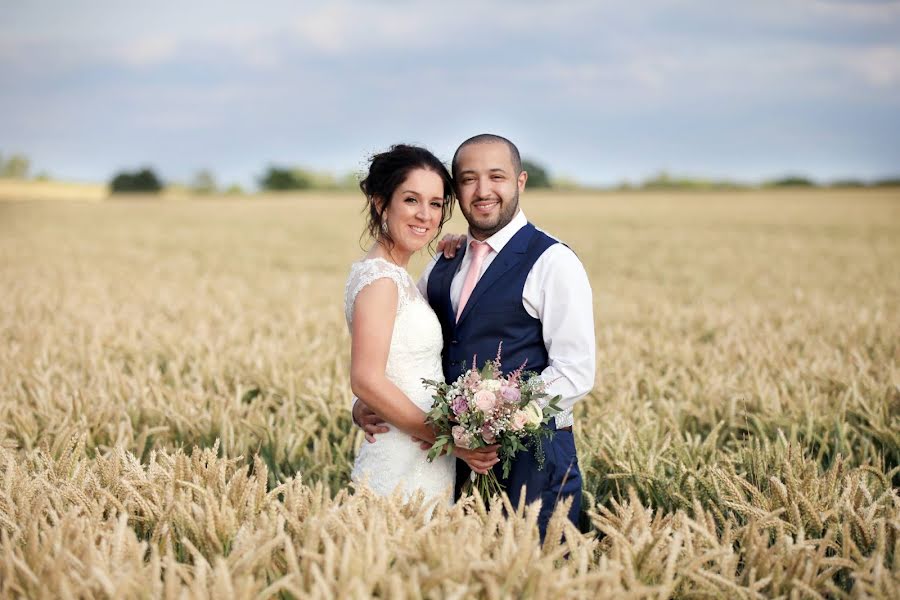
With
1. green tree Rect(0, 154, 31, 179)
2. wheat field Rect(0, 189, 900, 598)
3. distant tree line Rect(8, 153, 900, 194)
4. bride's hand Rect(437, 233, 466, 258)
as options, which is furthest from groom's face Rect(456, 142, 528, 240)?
green tree Rect(0, 154, 31, 179)

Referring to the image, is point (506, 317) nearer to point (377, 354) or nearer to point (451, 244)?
point (377, 354)

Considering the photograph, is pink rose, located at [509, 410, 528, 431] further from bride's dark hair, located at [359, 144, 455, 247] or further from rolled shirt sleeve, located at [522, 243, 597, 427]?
bride's dark hair, located at [359, 144, 455, 247]

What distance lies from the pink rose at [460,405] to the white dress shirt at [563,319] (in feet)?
1.65

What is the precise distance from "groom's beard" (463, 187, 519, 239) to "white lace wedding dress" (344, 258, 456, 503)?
391mm

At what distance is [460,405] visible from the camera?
2.55m

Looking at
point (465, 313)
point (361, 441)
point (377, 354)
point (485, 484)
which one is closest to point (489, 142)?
point (465, 313)

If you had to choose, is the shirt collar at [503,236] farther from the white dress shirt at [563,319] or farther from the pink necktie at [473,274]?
the white dress shirt at [563,319]

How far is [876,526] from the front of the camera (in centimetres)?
269

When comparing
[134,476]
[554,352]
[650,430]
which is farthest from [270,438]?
[650,430]

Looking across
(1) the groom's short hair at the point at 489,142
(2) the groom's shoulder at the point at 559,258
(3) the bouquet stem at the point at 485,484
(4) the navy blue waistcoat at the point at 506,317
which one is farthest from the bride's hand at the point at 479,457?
(1) the groom's short hair at the point at 489,142

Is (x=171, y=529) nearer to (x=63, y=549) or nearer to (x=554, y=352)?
(x=63, y=549)

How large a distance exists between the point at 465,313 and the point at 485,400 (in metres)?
0.74

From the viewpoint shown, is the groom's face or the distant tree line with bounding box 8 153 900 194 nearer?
the groom's face

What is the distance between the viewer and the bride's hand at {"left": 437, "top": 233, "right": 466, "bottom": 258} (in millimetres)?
3635
